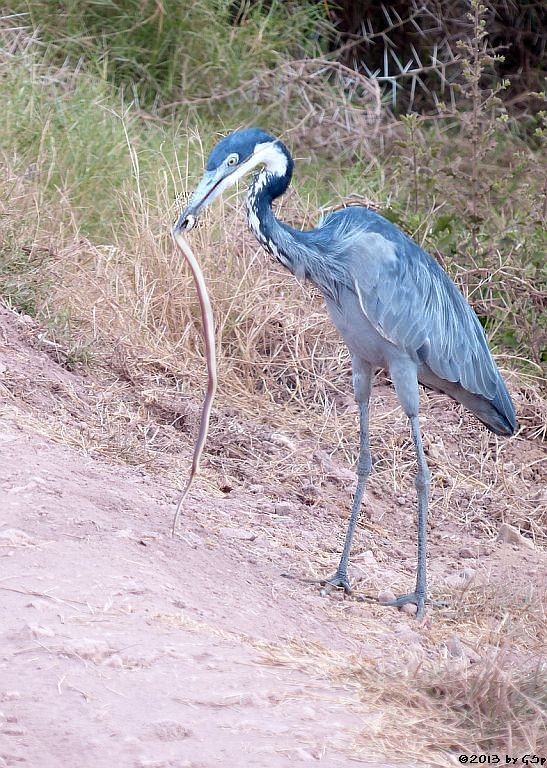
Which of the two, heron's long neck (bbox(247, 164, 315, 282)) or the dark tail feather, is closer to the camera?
→ heron's long neck (bbox(247, 164, 315, 282))

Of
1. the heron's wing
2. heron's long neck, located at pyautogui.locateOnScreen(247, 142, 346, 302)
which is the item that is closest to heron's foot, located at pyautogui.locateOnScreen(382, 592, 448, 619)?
the heron's wing

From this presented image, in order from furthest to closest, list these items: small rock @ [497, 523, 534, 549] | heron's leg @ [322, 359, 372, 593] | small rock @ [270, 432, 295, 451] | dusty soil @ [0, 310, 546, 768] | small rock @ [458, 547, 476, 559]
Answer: small rock @ [270, 432, 295, 451]
small rock @ [497, 523, 534, 549]
small rock @ [458, 547, 476, 559]
heron's leg @ [322, 359, 372, 593]
dusty soil @ [0, 310, 546, 768]

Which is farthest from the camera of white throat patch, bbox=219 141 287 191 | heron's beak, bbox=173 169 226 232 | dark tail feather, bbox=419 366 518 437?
dark tail feather, bbox=419 366 518 437

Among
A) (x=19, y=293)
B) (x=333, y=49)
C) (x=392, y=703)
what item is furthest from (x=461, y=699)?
(x=333, y=49)

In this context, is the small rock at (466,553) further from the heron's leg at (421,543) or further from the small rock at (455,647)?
the small rock at (455,647)

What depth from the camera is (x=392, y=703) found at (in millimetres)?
3123

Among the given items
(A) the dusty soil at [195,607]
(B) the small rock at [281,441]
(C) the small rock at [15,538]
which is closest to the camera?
(A) the dusty soil at [195,607]

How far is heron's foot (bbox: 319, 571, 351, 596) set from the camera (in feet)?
14.0

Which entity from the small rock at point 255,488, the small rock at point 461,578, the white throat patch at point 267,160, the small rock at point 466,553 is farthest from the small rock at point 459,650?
the white throat patch at point 267,160

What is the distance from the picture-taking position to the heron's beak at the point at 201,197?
387 cm

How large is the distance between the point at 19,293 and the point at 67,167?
1624 millimetres

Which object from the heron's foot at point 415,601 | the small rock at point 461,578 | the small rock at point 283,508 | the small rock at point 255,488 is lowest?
the small rock at point 255,488

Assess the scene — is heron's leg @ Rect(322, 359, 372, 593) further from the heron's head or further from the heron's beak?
the heron's beak

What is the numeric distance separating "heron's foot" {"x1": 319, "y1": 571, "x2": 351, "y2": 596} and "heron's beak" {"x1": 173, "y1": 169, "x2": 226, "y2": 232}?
4.55ft
